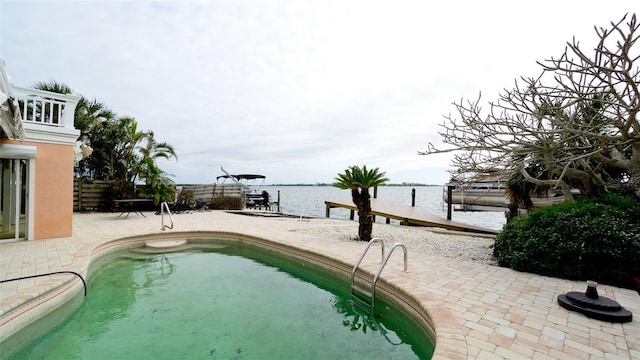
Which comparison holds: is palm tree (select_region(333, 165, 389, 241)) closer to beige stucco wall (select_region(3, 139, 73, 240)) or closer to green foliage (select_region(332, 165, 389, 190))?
green foliage (select_region(332, 165, 389, 190))

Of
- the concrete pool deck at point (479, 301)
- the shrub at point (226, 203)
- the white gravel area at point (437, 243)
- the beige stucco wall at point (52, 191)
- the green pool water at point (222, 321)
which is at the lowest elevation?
the green pool water at point (222, 321)

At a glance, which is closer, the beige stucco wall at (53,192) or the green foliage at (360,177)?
the beige stucco wall at (53,192)

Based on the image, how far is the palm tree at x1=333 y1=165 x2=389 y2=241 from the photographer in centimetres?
813

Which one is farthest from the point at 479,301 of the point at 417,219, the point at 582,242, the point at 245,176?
the point at 245,176

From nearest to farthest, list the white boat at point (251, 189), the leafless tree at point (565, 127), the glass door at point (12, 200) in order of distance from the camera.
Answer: the leafless tree at point (565, 127) → the glass door at point (12, 200) → the white boat at point (251, 189)

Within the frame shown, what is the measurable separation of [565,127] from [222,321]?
6.22m

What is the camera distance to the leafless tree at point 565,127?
13.7ft

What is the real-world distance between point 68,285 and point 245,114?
1267cm

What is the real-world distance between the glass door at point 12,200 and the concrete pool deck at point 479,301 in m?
0.74

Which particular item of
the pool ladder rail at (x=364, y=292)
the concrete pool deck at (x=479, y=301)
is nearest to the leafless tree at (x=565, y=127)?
the concrete pool deck at (x=479, y=301)

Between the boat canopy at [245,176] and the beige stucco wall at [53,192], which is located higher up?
the boat canopy at [245,176]

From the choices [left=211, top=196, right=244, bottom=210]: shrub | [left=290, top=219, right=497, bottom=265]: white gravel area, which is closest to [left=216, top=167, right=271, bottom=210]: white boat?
[left=211, top=196, right=244, bottom=210]: shrub

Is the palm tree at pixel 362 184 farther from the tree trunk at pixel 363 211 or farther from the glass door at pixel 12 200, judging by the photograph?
the glass door at pixel 12 200

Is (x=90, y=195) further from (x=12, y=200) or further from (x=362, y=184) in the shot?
(x=362, y=184)
